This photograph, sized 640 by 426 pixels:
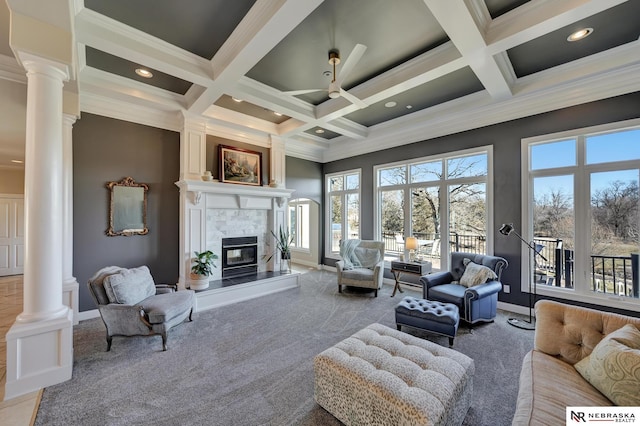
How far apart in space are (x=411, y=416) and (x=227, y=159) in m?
5.14

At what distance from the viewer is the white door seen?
660cm

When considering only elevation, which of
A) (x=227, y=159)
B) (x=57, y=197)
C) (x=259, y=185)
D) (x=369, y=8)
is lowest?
(x=57, y=197)

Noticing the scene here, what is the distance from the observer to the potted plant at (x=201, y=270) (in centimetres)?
448

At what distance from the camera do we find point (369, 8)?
2598mm

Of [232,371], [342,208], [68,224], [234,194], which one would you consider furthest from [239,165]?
[232,371]

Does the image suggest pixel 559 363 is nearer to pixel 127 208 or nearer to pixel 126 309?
pixel 126 309

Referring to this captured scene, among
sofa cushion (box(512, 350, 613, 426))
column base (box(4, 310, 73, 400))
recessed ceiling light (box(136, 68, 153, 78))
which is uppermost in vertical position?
recessed ceiling light (box(136, 68, 153, 78))

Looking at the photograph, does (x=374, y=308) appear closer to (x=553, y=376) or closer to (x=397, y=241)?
(x=397, y=241)

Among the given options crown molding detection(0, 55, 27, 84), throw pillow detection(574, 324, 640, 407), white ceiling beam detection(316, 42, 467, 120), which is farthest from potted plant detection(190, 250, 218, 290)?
throw pillow detection(574, 324, 640, 407)

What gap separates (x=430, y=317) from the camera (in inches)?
123

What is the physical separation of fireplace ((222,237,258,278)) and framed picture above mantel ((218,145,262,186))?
50.3 inches

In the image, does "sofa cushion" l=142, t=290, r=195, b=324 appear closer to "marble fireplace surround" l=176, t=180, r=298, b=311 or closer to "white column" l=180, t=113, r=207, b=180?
"marble fireplace surround" l=176, t=180, r=298, b=311

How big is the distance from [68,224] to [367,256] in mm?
5119

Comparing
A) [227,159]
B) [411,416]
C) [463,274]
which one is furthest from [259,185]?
[411,416]
